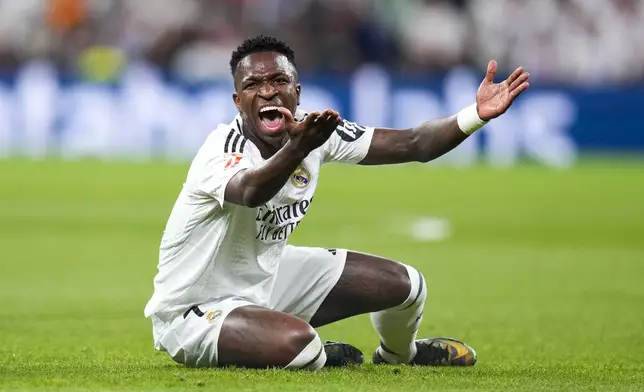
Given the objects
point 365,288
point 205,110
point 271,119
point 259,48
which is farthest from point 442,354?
point 205,110

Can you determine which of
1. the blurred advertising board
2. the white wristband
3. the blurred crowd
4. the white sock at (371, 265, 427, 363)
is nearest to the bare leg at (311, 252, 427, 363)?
the white sock at (371, 265, 427, 363)

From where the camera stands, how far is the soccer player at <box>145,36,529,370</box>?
238 inches

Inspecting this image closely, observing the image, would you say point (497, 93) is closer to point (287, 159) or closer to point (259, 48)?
point (259, 48)

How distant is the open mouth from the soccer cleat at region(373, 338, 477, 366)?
156 centimetres

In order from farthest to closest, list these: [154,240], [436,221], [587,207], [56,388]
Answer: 1. [587,207]
2. [436,221]
3. [154,240]
4. [56,388]

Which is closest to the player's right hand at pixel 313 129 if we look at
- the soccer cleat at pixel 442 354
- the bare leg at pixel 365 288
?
the bare leg at pixel 365 288

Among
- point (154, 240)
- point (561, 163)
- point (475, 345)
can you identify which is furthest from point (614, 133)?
point (475, 345)

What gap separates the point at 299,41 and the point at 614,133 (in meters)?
6.07

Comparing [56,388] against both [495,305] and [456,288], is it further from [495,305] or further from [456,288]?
[456,288]

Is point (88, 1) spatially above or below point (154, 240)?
above

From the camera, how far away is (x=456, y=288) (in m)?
10.6

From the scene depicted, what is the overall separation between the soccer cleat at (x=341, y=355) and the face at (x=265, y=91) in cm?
119

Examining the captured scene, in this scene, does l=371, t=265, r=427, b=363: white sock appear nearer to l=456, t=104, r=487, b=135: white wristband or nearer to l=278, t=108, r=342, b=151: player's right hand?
l=456, t=104, r=487, b=135: white wristband

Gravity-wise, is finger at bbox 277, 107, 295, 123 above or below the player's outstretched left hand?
below
